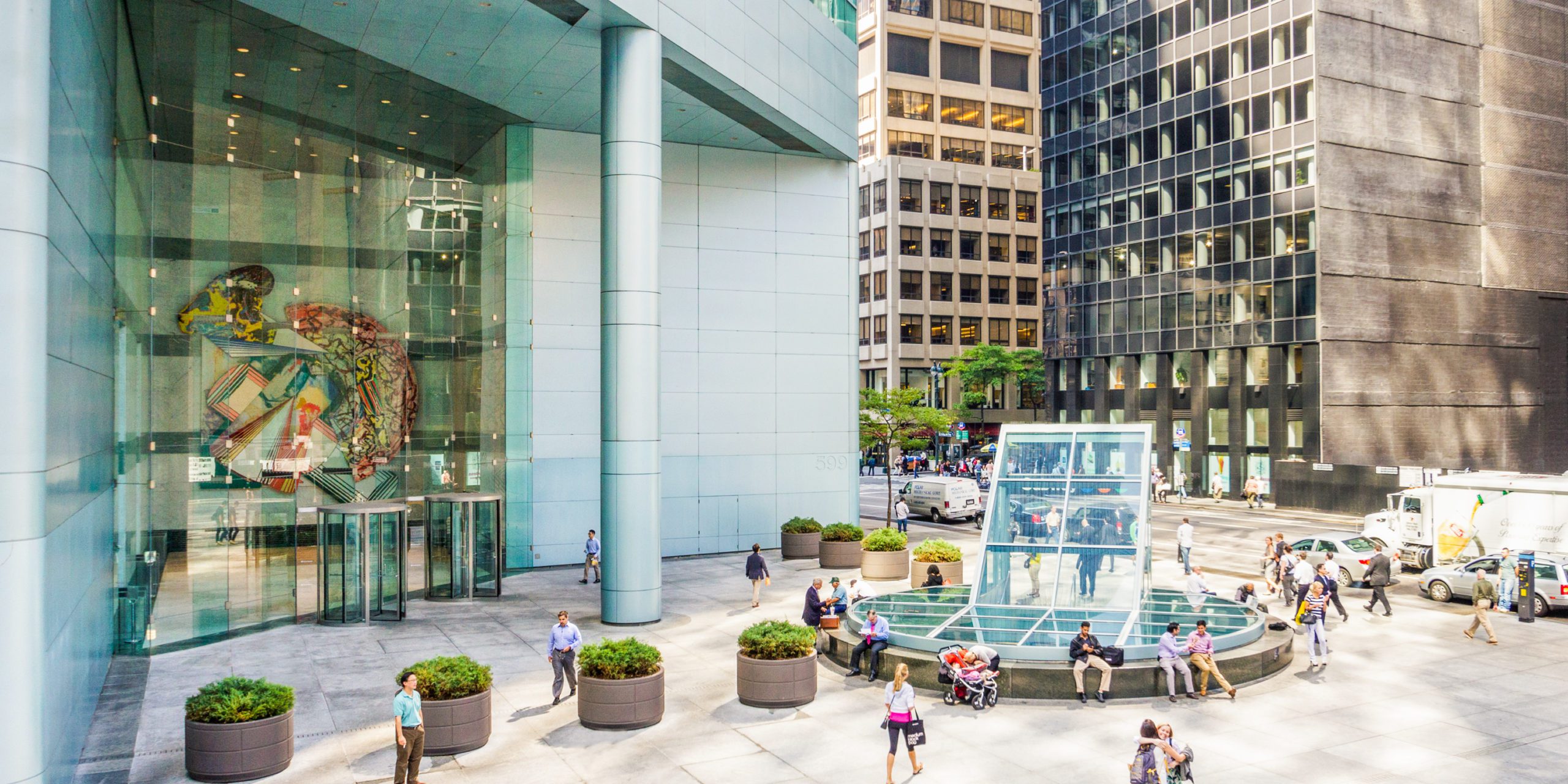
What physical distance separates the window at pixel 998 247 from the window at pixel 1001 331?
16.9 ft

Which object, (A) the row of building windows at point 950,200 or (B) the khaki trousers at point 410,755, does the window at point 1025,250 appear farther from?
(B) the khaki trousers at point 410,755

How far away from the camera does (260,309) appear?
21766 mm

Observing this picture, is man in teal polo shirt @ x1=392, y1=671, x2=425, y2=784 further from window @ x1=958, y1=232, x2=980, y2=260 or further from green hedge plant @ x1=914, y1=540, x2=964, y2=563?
window @ x1=958, y1=232, x2=980, y2=260

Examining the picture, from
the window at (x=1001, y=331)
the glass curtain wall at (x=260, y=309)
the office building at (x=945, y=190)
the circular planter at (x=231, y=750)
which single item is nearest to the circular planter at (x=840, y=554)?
the glass curtain wall at (x=260, y=309)

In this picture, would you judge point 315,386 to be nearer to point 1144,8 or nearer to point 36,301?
point 36,301

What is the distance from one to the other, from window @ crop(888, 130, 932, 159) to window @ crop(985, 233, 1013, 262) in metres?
8.80

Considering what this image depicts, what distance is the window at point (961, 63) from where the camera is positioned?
306ft

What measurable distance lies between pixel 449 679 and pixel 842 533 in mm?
17711

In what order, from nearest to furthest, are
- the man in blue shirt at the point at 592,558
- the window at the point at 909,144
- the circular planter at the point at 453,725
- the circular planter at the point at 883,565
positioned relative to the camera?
the circular planter at the point at 453,725, the man in blue shirt at the point at 592,558, the circular planter at the point at 883,565, the window at the point at 909,144

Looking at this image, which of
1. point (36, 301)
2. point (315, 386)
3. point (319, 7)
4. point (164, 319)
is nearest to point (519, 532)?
point (315, 386)

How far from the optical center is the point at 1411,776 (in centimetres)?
1301

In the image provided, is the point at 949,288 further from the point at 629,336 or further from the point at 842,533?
the point at 629,336

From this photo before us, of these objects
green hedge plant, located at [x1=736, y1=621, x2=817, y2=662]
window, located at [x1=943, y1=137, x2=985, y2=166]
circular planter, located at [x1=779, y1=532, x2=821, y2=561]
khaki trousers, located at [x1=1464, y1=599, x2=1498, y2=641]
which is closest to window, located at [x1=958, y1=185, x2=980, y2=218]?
window, located at [x1=943, y1=137, x2=985, y2=166]

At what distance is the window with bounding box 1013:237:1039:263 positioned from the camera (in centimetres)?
9388
